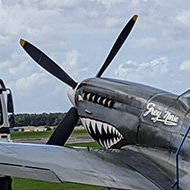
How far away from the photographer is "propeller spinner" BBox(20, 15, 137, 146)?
10.3 metres

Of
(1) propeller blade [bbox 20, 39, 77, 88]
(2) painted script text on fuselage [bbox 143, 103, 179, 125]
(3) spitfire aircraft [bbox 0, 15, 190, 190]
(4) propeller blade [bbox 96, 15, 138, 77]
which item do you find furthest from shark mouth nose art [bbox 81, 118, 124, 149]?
(4) propeller blade [bbox 96, 15, 138, 77]

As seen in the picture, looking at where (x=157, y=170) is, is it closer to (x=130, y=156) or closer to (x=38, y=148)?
(x=130, y=156)

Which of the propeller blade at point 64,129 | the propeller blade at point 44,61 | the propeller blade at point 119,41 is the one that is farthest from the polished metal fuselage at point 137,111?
the propeller blade at point 119,41

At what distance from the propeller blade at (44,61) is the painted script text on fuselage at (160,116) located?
342cm

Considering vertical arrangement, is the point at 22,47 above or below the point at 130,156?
above

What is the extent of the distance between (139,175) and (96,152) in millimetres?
989

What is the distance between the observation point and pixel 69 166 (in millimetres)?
5941

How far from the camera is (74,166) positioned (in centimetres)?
599

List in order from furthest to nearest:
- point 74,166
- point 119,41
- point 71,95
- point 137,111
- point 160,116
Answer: point 119,41
point 71,95
point 137,111
point 160,116
point 74,166

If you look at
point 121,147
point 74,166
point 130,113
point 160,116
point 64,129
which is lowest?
point 64,129

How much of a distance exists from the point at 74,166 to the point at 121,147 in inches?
80.4

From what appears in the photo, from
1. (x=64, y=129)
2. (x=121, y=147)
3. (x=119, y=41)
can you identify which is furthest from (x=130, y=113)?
(x=119, y=41)

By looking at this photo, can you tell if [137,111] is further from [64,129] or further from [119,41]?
[119,41]

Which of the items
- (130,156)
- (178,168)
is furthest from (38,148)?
(178,168)
